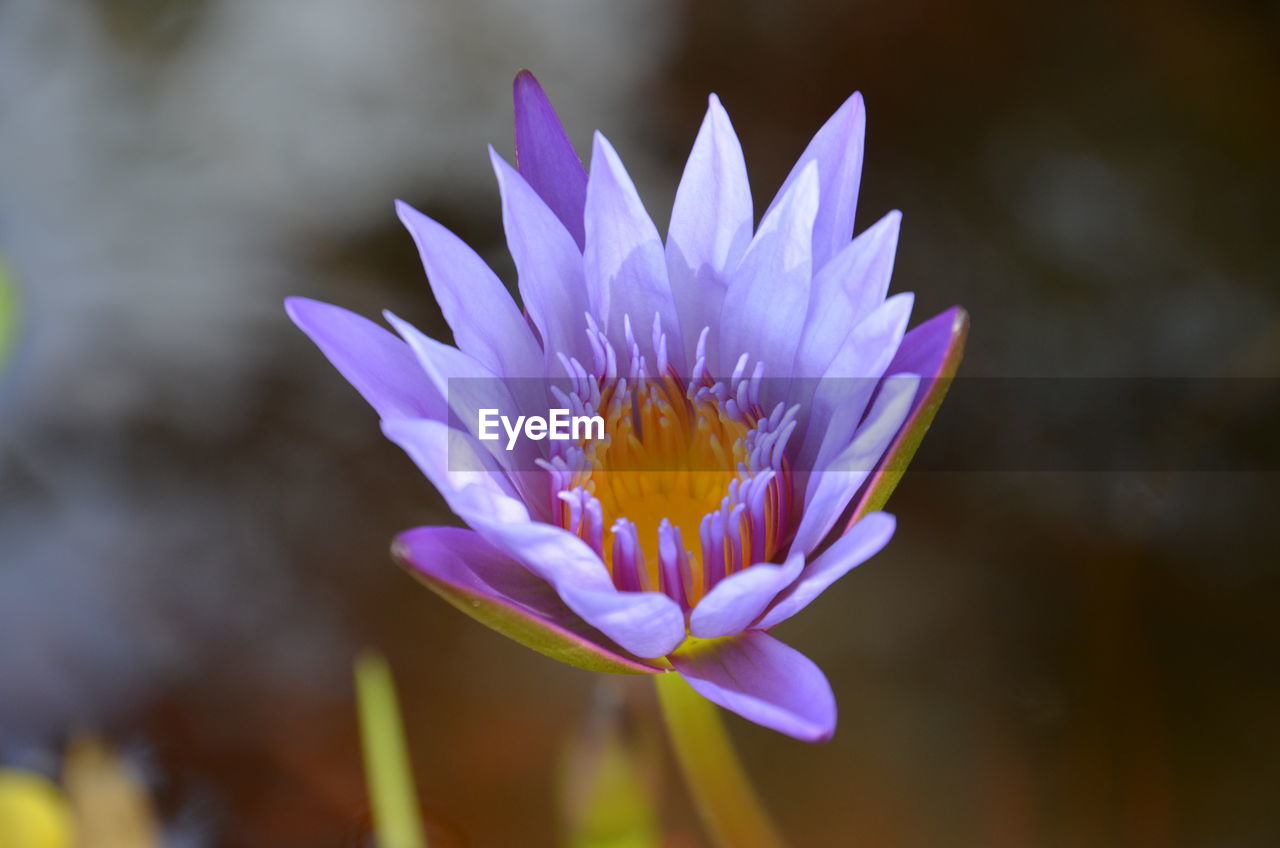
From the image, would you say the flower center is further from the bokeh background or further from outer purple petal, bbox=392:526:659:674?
the bokeh background

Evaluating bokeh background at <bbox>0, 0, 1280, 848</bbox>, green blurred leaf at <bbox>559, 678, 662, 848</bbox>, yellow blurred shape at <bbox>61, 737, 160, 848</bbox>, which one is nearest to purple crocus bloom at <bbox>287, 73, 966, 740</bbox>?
green blurred leaf at <bbox>559, 678, 662, 848</bbox>

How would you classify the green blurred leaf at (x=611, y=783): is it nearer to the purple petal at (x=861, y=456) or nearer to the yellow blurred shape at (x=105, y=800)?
the purple petal at (x=861, y=456)

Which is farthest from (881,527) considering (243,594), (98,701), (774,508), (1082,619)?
(98,701)

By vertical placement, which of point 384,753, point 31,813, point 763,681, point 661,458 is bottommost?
point 31,813

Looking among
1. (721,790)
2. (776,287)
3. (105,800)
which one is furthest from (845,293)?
(105,800)

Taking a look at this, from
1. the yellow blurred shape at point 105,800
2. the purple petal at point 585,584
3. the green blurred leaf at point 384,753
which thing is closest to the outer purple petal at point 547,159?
the purple petal at point 585,584

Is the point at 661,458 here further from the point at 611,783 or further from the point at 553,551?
the point at 611,783
